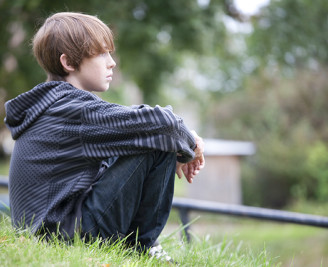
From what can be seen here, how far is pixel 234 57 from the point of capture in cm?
1387

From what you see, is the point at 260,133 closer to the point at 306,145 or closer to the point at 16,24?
the point at 306,145

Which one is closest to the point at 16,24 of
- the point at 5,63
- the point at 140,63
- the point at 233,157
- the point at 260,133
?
the point at 5,63

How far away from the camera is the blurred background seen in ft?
28.3

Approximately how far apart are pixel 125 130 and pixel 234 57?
40.8 feet

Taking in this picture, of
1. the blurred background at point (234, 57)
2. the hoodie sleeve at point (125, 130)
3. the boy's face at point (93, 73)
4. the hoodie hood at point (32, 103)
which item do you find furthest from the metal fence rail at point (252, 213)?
the blurred background at point (234, 57)

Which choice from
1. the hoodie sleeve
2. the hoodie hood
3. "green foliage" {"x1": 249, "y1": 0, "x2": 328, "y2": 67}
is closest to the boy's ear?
the hoodie hood

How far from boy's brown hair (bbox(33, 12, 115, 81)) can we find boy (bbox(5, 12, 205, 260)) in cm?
2

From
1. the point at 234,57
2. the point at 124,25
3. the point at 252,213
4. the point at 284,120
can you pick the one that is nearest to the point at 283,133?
the point at 284,120

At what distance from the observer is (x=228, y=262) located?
2084 mm

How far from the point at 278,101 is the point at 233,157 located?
2827mm

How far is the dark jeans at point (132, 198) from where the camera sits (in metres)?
1.87

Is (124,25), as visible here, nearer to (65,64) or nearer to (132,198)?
(65,64)

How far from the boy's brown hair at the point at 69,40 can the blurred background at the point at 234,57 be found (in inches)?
232

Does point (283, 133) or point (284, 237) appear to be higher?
point (283, 133)
